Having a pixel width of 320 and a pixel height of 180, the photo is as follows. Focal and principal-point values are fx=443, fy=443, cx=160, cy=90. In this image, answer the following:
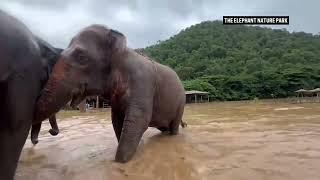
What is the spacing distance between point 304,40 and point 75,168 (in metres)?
65.1

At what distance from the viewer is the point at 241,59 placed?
198 feet

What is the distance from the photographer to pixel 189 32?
70625 mm

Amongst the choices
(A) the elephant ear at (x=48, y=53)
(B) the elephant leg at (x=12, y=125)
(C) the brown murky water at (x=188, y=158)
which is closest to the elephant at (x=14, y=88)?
(B) the elephant leg at (x=12, y=125)

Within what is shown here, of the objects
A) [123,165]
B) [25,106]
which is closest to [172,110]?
[123,165]

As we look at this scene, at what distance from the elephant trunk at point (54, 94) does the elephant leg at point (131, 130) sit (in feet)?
2.73

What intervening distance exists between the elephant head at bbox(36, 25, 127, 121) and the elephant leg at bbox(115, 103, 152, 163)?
0.41 metres

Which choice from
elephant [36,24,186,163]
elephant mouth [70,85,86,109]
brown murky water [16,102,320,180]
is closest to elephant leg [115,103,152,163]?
elephant [36,24,186,163]

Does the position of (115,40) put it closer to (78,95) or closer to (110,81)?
(110,81)

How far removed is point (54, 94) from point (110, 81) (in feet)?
3.37

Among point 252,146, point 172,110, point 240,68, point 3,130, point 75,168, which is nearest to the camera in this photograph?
point 3,130

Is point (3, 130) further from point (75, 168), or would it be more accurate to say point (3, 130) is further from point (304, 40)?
point (304, 40)

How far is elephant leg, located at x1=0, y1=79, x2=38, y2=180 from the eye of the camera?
3334mm

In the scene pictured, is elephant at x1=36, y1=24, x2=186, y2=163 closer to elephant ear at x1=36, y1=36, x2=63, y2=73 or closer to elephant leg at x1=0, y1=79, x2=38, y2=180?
elephant ear at x1=36, y1=36, x2=63, y2=73

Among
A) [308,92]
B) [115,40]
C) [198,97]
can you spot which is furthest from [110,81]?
[198,97]
